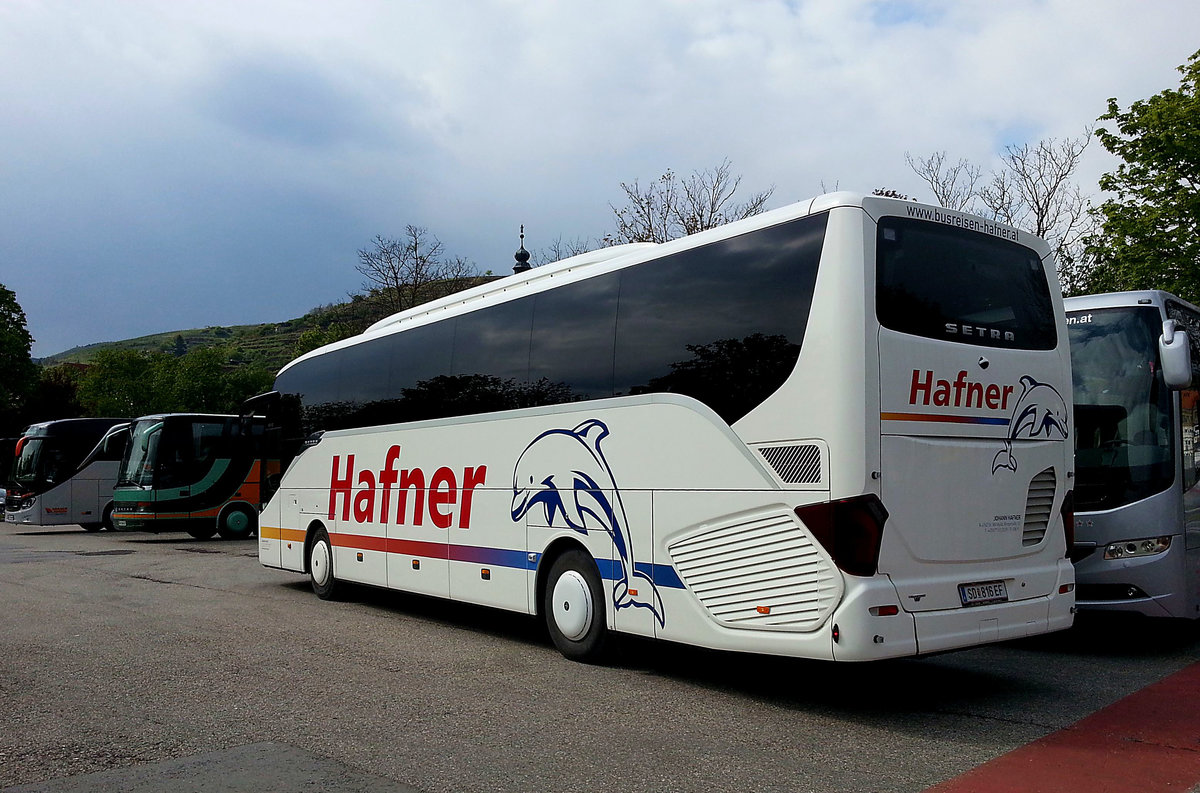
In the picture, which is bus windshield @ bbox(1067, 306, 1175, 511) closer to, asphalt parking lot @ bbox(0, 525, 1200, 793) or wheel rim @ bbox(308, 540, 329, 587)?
asphalt parking lot @ bbox(0, 525, 1200, 793)

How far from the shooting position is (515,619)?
38.9 feet

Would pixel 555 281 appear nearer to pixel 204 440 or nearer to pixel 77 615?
pixel 77 615

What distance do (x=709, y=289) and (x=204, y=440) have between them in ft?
71.2

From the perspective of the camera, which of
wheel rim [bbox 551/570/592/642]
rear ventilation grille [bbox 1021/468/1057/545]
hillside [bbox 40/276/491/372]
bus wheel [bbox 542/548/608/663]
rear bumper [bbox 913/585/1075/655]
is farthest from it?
hillside [bbox 40/276/491/372]

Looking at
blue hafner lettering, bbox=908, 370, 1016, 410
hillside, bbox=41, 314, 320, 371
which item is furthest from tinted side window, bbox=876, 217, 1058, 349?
hillside, bbox=41, 314, 320, 371

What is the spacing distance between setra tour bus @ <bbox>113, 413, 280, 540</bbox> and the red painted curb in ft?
71.2

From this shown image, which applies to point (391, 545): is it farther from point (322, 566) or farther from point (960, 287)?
point (960, 287)

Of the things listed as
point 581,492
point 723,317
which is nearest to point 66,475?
point 581,492

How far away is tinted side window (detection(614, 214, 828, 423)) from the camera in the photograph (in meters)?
6.89

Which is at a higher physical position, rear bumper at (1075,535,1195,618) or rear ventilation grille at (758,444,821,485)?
rear ventilation grille at (758,444,821,485)

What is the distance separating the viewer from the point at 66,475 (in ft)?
98.7

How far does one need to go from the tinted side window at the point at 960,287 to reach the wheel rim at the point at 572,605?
351 centimetres

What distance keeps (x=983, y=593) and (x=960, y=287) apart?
2114 mm

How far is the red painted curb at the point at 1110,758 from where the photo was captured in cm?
535
